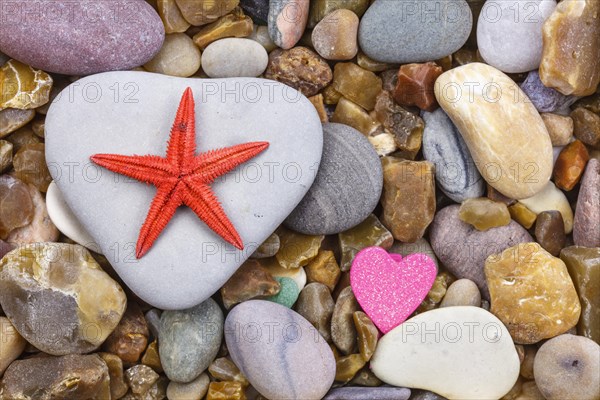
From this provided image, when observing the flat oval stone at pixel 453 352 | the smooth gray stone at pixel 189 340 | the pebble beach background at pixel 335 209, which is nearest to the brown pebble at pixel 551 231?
the pebble beach background at pixel 335 209

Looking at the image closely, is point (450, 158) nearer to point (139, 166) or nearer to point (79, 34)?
point (139, 166)

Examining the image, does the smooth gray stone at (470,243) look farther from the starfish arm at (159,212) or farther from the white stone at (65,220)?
the white stone at (65,220)

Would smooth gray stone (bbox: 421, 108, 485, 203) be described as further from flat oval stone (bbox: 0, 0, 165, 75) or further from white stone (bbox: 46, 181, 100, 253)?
white stone (bbox: 46, 181, 100, 253)

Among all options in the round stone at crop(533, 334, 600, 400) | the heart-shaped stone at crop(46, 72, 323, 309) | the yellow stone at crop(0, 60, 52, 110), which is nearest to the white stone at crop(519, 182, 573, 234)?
the round stone at crop(533, 334, 600, 400)

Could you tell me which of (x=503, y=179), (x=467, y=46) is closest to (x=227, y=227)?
(x=503, y=179)

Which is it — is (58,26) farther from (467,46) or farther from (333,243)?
(467,46)

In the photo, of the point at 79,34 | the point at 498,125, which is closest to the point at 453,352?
the point at 498,125
